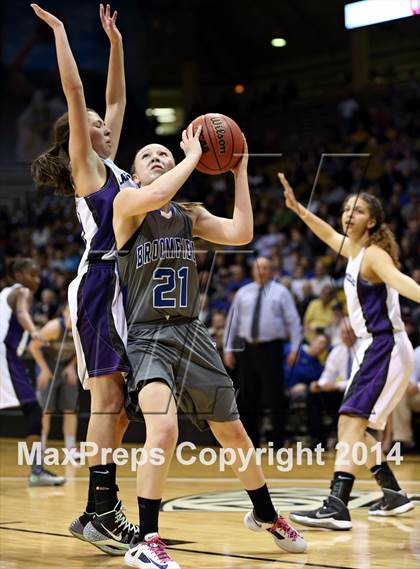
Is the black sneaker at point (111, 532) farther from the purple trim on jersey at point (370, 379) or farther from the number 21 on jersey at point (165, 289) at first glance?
the purple trim on jersey at point (370, 379)

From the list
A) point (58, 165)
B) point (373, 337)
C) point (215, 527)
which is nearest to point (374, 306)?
point (373, 337)

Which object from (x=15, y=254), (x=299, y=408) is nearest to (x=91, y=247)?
(x=299, y=408)

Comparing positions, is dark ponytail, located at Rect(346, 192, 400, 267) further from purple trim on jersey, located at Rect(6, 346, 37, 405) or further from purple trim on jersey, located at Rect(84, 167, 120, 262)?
purple trim on jersey, located at Rect(6, 346, 37, 405)

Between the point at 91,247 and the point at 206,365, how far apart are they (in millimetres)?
757

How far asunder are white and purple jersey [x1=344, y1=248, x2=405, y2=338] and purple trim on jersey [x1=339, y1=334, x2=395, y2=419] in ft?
0.20

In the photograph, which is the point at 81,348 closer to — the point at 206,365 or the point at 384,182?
the point at 206,365

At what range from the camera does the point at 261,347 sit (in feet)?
31.6

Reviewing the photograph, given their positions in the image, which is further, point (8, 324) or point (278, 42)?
point (278, 42)

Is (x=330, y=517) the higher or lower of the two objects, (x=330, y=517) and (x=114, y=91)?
the lower

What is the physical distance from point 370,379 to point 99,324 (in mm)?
1864

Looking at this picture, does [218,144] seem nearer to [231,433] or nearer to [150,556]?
[231,433]

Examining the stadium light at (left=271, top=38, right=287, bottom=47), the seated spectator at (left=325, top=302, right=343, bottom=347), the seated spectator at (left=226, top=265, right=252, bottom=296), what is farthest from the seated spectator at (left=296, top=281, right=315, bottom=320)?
the stadium light at (left=271, top=38, right=287, bottom=47)

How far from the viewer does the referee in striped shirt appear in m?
9.46

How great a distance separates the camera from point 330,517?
5.22 m
